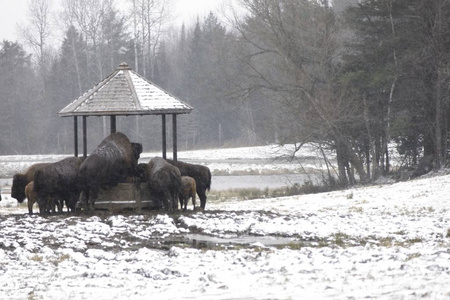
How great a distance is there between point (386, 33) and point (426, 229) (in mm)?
22197

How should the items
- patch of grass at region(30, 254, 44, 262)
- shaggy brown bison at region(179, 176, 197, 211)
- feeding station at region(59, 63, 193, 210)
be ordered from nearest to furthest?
patch of grass at region(30, 254, 44, 262) → feeding station at region(59, 63, 193, 210) → shaggy brown bison at region(179, 176, 197, 211)

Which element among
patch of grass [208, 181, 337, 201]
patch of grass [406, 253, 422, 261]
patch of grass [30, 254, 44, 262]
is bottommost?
patch of grass [208, 181, 337, 201]

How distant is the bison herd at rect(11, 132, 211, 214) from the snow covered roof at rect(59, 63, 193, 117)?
2.61ft

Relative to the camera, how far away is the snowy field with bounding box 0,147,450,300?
8.84 m

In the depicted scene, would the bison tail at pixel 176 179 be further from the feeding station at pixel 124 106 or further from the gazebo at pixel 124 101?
the gazebo at pixel 124 101

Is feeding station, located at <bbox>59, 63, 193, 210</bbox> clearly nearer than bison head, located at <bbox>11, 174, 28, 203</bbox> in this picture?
Yes

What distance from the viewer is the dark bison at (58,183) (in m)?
18.6

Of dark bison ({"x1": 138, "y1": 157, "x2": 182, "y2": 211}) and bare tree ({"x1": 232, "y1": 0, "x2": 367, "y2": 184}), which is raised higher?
bare tree ({"x1": 232, "y1": 0, "x2": 367, "y2": 184})

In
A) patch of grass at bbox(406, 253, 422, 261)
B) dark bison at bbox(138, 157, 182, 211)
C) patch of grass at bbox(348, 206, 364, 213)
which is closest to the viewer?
patch of grass at bbox(406, 253, 422, 261)

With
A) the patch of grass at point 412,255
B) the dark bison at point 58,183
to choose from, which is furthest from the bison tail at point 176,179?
the patch of grass at point 412,255

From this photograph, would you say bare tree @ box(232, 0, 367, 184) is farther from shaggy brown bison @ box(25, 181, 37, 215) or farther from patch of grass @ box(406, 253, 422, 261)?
patch of grass @ box(406, 253, 422, 261)

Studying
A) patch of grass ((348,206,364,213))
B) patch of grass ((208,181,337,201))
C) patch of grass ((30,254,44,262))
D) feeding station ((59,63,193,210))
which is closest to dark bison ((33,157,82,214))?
feeding station ((59,63,193,210))

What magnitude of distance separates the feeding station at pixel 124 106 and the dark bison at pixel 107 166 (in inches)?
15.0

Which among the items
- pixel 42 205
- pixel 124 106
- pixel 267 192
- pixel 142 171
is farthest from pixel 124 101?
pixel 267 192
